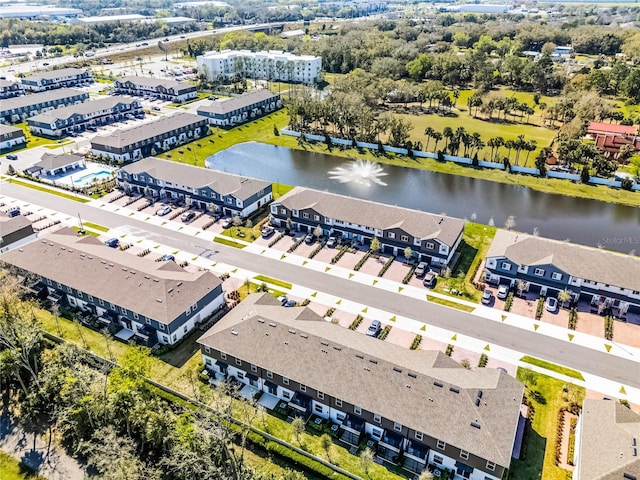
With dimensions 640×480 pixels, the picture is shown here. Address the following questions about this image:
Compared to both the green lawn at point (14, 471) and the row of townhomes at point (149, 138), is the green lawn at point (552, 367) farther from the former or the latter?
the row of townhomes at point (149, 138)

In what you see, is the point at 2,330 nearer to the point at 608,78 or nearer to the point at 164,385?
the point at 164,385

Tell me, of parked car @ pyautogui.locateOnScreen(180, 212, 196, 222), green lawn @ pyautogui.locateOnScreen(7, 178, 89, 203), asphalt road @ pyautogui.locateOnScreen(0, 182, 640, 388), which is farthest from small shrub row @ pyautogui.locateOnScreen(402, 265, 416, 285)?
green lawn @ pyautogui.locateOnScreen(7, 178, 89, 203)

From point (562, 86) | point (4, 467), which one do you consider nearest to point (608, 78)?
point (562, 86)

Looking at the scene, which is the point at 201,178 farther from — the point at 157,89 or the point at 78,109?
the point at 157,89

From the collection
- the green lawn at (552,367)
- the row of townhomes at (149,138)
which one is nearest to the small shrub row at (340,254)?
the green lawn at (552,367)

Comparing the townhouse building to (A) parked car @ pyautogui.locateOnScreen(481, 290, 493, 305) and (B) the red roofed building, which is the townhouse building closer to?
(A) parked car @ pyautogui.locateOnScreen(481, 290, 493, 305)

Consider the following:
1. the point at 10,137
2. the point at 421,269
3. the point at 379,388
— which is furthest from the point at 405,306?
the point at 10,137
